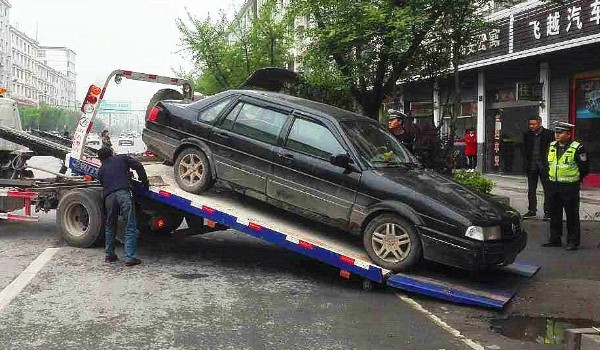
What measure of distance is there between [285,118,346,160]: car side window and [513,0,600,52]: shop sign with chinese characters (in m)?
8.43

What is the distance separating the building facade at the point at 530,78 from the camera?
1430cm

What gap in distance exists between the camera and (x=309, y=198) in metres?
6.75

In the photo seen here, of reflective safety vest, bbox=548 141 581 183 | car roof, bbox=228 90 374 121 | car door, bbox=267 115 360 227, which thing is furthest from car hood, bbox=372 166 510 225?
reflective safety vest, bbox=548 141 581 183

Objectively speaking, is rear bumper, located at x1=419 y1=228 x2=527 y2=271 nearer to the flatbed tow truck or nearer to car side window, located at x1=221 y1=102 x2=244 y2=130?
the flatbed tow truck

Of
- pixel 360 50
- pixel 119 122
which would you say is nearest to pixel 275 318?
pixel 360 50

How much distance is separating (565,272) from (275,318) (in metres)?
4.03

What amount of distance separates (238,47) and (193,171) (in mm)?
13650

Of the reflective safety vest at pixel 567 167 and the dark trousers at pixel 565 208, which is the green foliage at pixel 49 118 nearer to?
the dark trousers at pixel 565 208

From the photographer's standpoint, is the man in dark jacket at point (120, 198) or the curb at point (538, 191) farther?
the curb at point (538, 191)

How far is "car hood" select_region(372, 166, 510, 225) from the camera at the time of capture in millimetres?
6023

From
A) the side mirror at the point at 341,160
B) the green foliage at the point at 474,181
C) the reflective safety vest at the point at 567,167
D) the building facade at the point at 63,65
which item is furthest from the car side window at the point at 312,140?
the building facade at the point at 63,65

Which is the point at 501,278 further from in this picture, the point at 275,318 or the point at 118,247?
the point at 118,247

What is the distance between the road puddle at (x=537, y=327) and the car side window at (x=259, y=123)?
319 cm

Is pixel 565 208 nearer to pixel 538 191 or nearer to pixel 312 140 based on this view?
pixel 312 140
